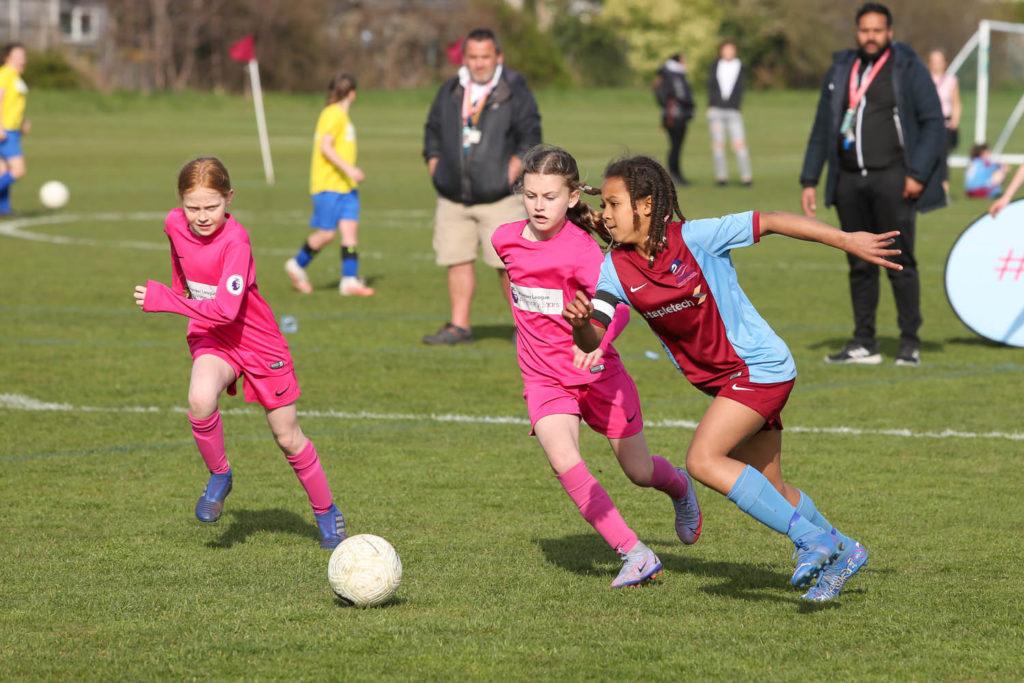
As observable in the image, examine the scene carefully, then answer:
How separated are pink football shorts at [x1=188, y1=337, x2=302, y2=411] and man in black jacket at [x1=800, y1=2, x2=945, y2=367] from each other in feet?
17.1

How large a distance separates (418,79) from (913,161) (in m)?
67.3

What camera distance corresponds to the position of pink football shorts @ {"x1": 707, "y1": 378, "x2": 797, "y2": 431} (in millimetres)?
5582

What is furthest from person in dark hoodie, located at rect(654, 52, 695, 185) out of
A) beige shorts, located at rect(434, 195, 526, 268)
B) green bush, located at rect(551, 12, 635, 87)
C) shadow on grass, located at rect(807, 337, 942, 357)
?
green bush, located at rect(551, 12, 635, 87)

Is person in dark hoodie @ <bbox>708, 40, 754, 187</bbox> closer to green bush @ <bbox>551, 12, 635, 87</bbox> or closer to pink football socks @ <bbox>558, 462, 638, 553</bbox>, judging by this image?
pink football socks @ <bbox>558, 462, 638, 553</bbox>

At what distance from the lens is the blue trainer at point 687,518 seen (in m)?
6.40

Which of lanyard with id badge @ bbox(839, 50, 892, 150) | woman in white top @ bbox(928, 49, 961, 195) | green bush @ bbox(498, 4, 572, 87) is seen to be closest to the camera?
lanyard with id badge @ bbox(839, 50, 892, 150)

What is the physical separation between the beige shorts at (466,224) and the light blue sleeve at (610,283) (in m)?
6.43

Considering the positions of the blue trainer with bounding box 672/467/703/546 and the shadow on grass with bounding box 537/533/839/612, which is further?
the blue trainer with bounding box 672/467/703/546

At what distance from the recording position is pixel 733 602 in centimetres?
568

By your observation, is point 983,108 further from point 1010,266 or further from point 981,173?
point 1010,266

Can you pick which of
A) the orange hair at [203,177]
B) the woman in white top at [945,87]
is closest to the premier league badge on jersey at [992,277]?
the orange hair at [203,177]

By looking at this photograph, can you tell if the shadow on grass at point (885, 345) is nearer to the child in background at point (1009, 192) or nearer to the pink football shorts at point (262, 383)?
the child in background at point (1009, 192)

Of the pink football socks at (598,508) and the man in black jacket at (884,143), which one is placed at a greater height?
the man in black jacket at (884,143)

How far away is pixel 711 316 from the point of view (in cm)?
561
